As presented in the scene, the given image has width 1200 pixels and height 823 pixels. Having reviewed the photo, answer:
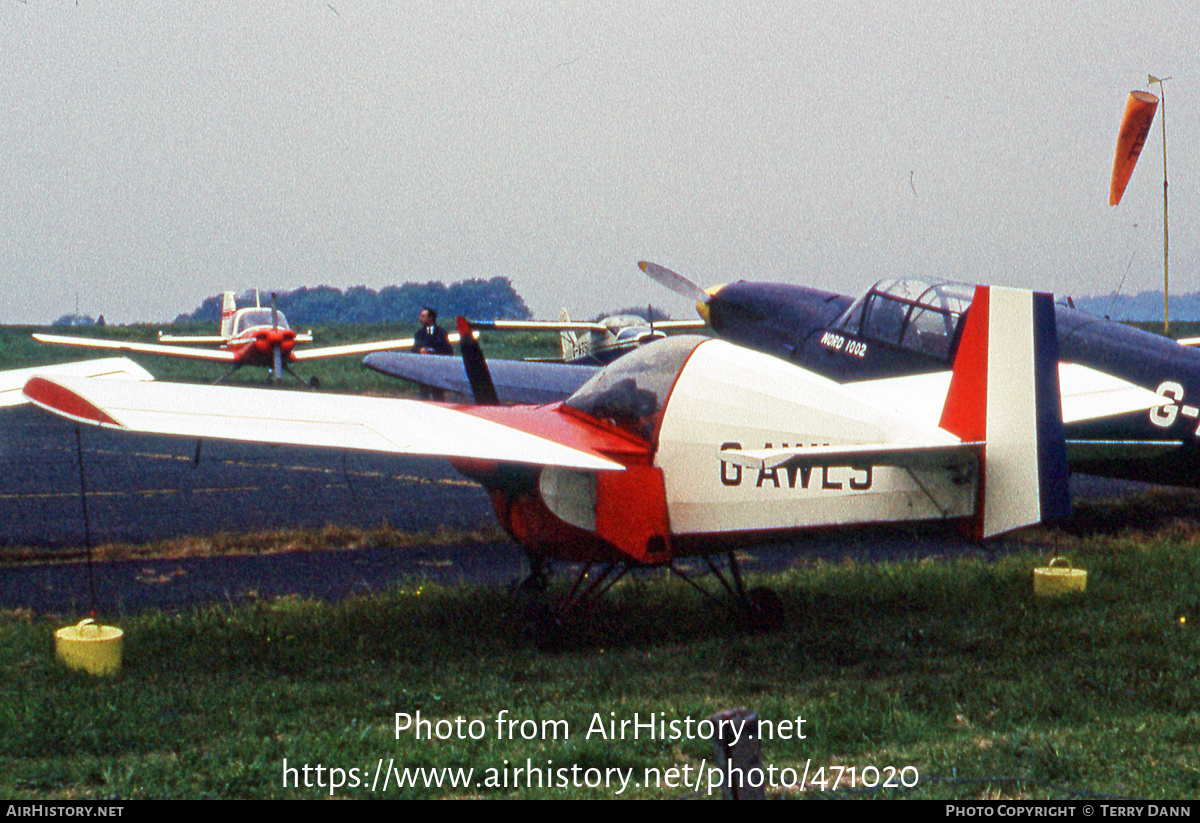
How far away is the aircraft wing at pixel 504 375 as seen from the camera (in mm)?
14391

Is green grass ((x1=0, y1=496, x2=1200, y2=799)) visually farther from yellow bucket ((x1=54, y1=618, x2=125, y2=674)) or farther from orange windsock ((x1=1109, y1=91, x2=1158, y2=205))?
orange windsock ((x1=1109, y1=91, x2=1158, y2=205))

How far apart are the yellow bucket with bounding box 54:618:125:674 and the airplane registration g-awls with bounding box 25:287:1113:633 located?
120cm

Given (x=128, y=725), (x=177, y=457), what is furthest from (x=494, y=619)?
(x=177, y=457)

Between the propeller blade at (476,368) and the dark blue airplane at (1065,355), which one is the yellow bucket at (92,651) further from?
the dark blue airplane at (1065,355)

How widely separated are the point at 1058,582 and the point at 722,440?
2.84m

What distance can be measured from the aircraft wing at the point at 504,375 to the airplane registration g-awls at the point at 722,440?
7364 millimetres

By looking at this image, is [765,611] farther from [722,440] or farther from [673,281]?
[673,281]

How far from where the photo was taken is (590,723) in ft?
17.0

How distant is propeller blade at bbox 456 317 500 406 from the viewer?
8297mm

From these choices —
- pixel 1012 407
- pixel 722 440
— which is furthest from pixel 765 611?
pixel 1012 407

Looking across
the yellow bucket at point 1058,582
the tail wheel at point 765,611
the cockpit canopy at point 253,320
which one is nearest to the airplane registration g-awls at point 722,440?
the tail wheel at point 765,611

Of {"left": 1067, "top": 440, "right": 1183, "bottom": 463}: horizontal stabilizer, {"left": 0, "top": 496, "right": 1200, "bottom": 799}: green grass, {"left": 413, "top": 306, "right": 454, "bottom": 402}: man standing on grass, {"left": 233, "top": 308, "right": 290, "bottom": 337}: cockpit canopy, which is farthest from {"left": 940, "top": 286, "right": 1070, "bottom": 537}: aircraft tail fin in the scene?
{"left": 233, "top": 308, "right": 290, "bottom": 337}: cockpit canopy

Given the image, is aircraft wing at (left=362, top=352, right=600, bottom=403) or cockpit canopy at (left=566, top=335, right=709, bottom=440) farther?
aircraft wing at (left=362, top=352, right=600, bottom=403)

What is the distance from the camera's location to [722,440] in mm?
6582
